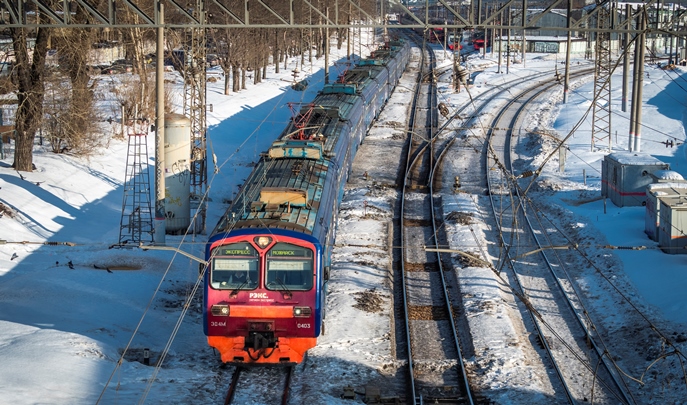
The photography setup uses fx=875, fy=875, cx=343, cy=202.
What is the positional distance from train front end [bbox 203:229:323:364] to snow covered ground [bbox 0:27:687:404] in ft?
2.56

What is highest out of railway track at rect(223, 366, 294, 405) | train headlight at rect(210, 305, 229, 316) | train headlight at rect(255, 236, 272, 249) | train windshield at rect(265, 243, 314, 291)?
train headlight at rect(255, 236, 272, 249)

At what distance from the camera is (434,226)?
23.8m

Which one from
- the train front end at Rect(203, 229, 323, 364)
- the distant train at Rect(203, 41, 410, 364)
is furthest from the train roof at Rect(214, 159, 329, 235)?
the train front end at Rect(203, 229, 323, 364)

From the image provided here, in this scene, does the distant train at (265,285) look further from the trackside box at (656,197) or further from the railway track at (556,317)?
the trackside box at (656,197)

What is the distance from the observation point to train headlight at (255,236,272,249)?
13578mm

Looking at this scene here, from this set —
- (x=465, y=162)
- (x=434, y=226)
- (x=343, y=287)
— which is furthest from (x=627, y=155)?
(x=343, y=287)

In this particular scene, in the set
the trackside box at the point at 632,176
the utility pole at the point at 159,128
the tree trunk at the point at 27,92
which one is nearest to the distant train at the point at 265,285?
the utility pole at the point at 159,128

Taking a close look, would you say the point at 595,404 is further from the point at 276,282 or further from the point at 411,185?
the point at 411,185

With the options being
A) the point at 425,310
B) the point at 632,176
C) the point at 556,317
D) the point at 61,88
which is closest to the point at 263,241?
the point at 425,310

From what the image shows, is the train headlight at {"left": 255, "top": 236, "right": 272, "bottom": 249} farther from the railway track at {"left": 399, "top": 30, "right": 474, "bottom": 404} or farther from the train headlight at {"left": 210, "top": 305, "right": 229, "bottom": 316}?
the railway track at {"left": 399, "top": 30, "right": 474, "bottom": 404}

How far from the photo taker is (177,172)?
22297 mm

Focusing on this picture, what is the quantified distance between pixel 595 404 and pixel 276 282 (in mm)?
5253

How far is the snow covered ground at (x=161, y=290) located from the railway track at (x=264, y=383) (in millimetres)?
161

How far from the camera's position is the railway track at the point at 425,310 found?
13.9 metres
